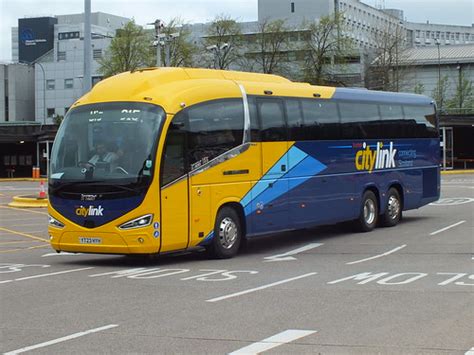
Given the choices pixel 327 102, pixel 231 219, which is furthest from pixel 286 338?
pixel 327 102

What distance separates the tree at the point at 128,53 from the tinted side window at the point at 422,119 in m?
49.1

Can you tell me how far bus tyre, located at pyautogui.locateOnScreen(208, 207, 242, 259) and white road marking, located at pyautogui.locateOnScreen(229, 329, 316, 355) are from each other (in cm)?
648

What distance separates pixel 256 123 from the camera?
15539 millimetres

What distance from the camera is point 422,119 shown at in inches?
866

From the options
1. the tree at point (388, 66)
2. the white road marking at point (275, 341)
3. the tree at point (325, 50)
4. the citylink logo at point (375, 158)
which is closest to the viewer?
the white road marking at point (275, 341)

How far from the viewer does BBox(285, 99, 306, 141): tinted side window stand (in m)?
16.6

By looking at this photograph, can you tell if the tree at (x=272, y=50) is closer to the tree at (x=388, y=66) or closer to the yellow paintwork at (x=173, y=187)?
the tree at (x=388, y=66)

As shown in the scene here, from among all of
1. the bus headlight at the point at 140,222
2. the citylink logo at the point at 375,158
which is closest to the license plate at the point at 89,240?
the bus headlight at the point at 140,222

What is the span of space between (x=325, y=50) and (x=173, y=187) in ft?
184

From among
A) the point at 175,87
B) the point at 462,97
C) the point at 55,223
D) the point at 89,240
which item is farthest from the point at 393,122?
the point at 462,97

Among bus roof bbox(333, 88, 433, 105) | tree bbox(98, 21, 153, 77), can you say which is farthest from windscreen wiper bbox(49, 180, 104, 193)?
tree bbox(98, 21, 153, 77)

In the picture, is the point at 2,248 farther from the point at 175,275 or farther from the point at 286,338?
the point at 286,338

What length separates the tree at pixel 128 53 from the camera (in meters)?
69.8

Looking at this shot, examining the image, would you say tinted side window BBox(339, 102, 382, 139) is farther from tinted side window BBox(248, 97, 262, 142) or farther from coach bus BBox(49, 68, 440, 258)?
tinted side window BBox(248, 97, 262, 142)
